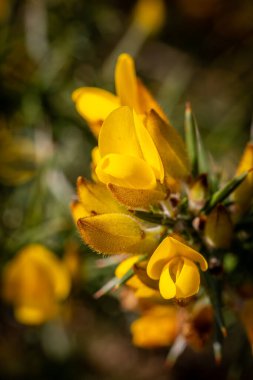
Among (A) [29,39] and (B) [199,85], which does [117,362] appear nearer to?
(B) [199,85]

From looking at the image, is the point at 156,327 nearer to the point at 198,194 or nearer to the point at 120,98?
the point at 198,194

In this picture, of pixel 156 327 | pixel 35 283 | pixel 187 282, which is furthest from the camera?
pixel 35 283

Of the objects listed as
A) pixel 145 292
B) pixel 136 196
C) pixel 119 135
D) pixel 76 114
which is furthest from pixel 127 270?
pixel 76 114

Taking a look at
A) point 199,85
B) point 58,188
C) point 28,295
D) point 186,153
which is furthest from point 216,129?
point 186,153

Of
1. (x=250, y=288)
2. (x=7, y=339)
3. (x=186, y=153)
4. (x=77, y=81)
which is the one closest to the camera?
(x=186, y=153)

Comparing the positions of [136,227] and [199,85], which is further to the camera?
[199,85]

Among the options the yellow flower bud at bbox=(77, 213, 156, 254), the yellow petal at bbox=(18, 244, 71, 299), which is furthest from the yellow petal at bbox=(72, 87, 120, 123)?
the yellow petal at bbox=(18, 244, 71, 299)

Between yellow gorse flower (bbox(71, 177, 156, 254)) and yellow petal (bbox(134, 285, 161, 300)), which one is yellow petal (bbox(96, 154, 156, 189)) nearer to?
yellow gorse flower (bbox(71, 177, 156, 254))
